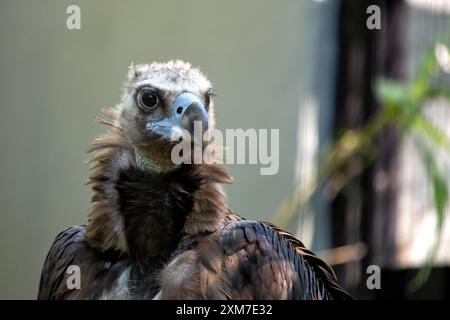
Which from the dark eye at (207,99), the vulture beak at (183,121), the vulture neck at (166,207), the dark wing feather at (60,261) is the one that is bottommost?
the dark wing feather at (60,261)

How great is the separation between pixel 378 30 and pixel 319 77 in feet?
1.89

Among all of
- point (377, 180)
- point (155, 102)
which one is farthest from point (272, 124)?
point (155, 102)

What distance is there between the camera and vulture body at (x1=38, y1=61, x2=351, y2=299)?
6.72 feet

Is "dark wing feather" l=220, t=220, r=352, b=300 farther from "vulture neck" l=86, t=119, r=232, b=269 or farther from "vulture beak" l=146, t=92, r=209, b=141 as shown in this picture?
"vulture beak" l=146, t=92, r=209, b=141

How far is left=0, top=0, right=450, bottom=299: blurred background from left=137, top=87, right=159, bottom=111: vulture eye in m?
1.96

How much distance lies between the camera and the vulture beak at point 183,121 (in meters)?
2.15

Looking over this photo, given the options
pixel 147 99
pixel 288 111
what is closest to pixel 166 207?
pixel 147 99

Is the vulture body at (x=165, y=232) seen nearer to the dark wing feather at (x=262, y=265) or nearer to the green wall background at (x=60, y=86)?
the dark wing feather at (x=262, y=265)

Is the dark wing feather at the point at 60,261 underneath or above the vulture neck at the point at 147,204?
underneath

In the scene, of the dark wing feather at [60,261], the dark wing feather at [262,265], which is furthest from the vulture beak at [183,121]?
the dark wing feather at [60,261]

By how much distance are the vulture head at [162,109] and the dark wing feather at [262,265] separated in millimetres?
342

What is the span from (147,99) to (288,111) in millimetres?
2730

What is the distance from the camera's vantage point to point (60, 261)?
2.34 metres

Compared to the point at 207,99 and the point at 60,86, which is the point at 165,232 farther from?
the point at 60,86
